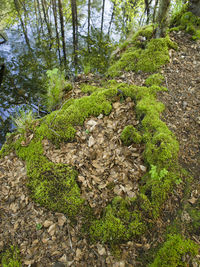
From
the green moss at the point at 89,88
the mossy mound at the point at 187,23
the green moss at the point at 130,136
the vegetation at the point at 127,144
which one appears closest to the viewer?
the vegetation at the point at 127,144

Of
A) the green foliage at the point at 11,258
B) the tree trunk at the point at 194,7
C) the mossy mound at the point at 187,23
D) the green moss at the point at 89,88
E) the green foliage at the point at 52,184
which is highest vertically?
the tree trunk at the point at 194,7

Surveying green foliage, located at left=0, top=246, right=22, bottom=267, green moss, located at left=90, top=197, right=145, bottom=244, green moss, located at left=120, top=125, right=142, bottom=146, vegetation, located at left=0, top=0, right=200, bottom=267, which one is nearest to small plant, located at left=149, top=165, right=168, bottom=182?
vegetation, located at left=0, top=0, right=200, bottom=267

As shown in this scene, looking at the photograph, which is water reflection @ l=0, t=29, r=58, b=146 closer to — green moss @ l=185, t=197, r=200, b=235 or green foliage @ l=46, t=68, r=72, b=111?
green foliage @ l=46, t=68, r=72, b=111

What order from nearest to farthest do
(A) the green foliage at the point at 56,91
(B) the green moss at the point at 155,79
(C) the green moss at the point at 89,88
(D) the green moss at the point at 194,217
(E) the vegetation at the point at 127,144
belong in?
(D) the green moss at the point at 194,217 < (E) the vegetation at the point at 127,144 < (B) the green moss at the point at 155,79 < (C) the green moss at the point at 89,88 < (A) the green foliage at the point at 56,91

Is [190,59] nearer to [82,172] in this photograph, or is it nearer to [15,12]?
[82,172]

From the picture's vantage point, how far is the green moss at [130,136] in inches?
128

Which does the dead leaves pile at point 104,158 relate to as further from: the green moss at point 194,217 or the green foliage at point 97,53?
the green foliage at point 97,53

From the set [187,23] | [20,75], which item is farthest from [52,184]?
[20,75]

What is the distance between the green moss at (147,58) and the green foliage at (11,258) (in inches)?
178

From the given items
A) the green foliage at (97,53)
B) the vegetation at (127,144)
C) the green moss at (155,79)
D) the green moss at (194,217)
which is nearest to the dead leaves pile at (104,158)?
the vegetation at (127,144)

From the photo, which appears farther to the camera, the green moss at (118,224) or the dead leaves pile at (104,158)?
the dead leaves pile at (104,158)

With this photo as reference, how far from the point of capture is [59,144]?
3.44 metres

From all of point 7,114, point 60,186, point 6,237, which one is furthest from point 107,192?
point 7,114

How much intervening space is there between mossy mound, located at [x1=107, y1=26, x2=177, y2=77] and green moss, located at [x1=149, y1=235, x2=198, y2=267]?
13.3 ft
